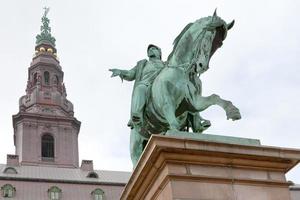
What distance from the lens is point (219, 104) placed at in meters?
10.4

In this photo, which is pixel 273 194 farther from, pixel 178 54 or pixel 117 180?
pixel 117 180

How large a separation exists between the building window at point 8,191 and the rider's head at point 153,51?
6057 cm

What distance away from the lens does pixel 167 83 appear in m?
10.2

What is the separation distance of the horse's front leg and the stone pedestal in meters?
0.87

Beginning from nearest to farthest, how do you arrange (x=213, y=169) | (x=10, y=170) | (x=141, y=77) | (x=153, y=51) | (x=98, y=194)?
(x=213, y=169), (x=141, y=77), (x=153, y=51), (x=98, y=194), (x=10, y=170)

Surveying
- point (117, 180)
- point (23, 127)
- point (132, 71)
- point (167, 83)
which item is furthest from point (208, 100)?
point (23, 127)

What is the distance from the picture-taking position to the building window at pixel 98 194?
235 feet

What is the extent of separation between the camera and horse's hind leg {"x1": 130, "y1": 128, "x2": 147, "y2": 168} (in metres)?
10.8

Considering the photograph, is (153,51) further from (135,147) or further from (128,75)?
(135,147)

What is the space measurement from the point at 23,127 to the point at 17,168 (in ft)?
49.4

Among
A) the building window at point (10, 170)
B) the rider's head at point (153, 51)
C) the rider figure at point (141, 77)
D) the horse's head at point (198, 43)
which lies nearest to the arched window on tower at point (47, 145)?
the building window at point (10, 170)

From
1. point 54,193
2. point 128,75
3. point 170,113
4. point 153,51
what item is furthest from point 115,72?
point 54,193

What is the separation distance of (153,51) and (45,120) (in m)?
83.2

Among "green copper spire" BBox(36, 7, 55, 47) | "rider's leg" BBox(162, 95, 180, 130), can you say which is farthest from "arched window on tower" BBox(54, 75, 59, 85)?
"rider's leg" BBox(162, 95, 180, 130)
